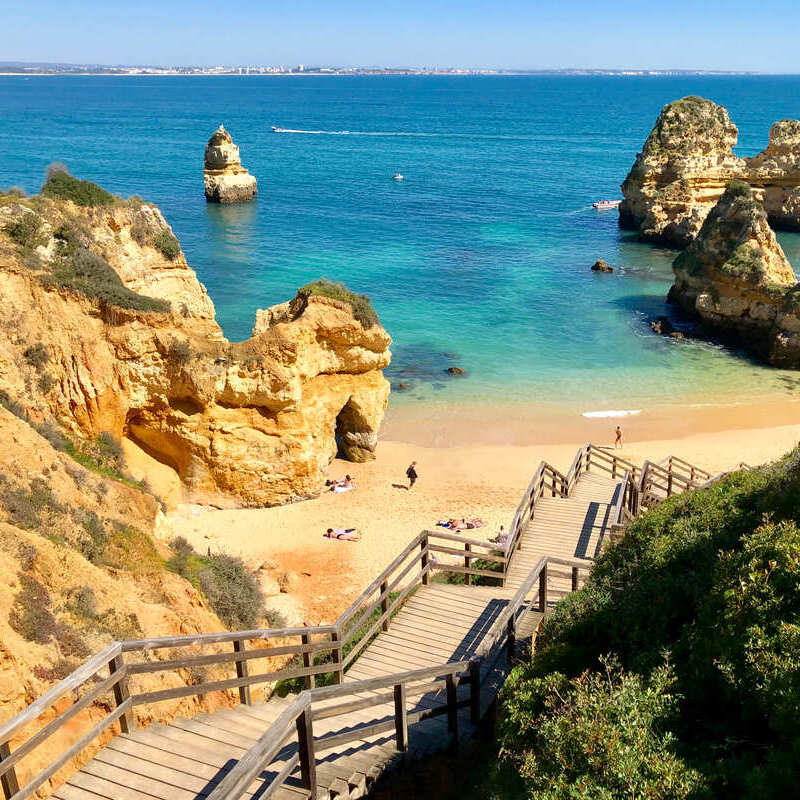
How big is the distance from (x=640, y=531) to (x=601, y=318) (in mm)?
36442

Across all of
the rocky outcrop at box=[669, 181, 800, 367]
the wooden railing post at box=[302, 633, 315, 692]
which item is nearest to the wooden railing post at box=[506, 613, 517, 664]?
the wooden railing post at box=[302, 633, 315, 692]

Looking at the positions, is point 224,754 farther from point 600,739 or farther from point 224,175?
point 224,175

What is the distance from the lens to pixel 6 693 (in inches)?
297

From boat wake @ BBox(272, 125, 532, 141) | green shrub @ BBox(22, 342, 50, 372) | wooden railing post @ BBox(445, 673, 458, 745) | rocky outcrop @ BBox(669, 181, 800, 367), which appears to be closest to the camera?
wooden railing post @ BBox(445, 673, 458, 745)

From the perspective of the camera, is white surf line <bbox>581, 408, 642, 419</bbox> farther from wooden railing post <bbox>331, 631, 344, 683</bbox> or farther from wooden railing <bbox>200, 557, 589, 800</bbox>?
wooden railing post <bbox>331, 631, 344, 683</bbox>

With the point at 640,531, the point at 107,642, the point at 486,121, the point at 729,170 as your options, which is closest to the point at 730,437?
the point at 640,531

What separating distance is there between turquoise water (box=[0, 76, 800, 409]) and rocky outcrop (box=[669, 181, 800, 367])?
1719 mm

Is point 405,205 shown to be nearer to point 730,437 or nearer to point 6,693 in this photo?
point 730,437

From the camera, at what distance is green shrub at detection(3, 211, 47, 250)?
1955 centimetres

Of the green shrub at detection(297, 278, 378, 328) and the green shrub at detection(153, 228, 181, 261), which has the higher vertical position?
the green shrub at detection(153, 228, 181, 261)

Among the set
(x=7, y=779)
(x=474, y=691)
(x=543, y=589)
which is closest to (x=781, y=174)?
(x=543, y=589)

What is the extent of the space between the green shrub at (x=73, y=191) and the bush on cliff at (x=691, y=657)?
1938 cm

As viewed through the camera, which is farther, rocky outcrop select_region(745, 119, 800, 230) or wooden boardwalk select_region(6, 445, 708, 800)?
rocky outcrop select_region(745, 119, 800, 230)

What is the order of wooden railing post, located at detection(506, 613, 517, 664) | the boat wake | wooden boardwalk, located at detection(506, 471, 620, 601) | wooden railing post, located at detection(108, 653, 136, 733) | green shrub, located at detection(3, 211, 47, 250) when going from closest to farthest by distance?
1. wooden railing post, located at detection(108, 653, 136, 733)
2. wooden railing post, located at detection(506, 613, 517, 664)
3. wooden boardwalk, located at detection(506, 471, 620, 601)
4. green shrub, located at detection(3, 211, 47, 250)
5. the boat wake
